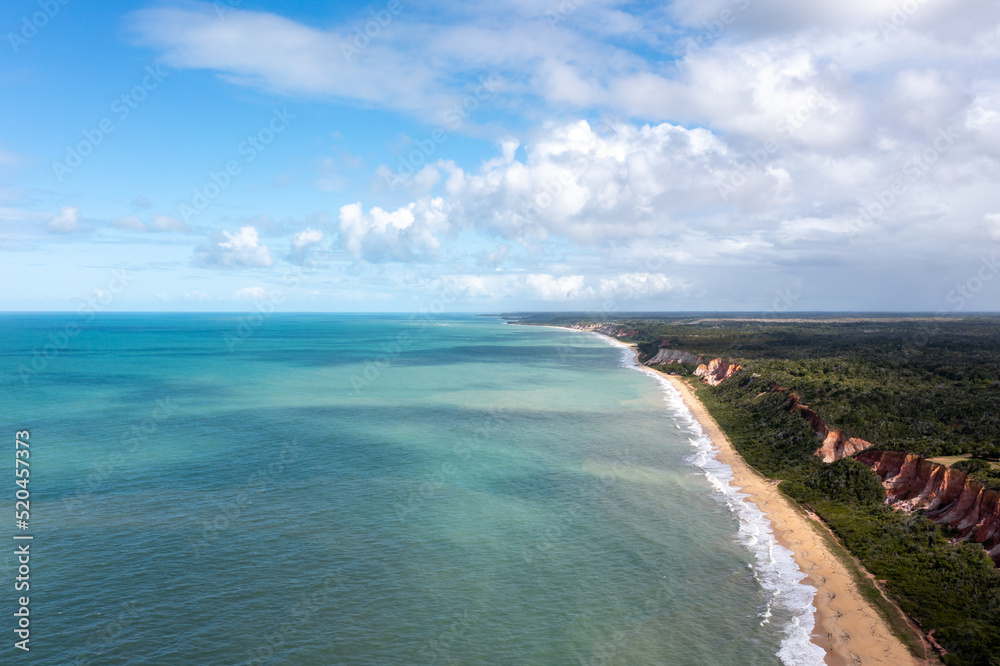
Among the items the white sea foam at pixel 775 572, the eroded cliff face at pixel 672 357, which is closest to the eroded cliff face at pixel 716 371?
the eroded cliff face at pixel 672 357

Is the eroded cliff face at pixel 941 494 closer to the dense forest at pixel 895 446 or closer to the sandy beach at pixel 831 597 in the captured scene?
the dense forest at pixel 895 446

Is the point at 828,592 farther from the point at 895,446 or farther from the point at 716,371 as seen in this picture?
the point at 716,371

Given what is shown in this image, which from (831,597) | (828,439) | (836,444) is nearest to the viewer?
(831,597)

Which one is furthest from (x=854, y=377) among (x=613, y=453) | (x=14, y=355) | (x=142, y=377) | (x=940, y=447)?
(x=14, y=355)

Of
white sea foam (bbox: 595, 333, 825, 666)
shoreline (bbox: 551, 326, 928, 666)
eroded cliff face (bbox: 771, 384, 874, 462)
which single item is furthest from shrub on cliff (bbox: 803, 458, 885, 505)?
white sea foam (bbox: 595, 333, 825, 666)

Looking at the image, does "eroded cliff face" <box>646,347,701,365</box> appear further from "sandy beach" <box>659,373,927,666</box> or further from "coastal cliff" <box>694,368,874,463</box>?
"sandy beach" <box>659,373,927,666</box>

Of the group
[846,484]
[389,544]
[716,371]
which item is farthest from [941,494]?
[716,371]
